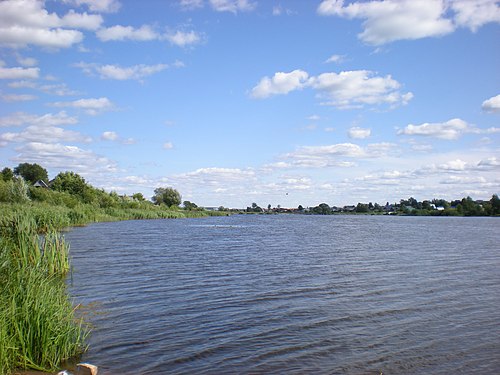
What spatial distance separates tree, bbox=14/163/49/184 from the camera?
11106cm

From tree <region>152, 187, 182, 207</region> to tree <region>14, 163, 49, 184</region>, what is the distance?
1390 inches

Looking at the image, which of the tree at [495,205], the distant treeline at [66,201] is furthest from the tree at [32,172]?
the tree at [495,205]

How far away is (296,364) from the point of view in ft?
27.8

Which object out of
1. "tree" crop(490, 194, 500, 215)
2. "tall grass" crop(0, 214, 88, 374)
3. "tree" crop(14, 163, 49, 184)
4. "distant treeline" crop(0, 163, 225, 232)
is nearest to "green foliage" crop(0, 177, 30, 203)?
"distant treeline" crop(0, 163, 225, 232)

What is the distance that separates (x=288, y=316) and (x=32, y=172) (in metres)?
114

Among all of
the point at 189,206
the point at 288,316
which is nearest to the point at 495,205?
the point at 189,206

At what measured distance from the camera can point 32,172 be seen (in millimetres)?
110812

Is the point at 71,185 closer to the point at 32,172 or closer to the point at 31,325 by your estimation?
the point at 32,172

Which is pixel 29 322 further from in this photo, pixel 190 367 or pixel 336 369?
pixel 336 369

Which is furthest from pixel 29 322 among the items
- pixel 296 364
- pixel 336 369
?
pixel 336 369

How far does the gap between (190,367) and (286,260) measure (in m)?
15.9

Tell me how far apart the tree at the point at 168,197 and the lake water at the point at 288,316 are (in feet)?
382

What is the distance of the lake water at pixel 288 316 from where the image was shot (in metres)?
8.65

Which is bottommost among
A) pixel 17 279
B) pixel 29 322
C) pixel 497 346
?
pixel 497 346
